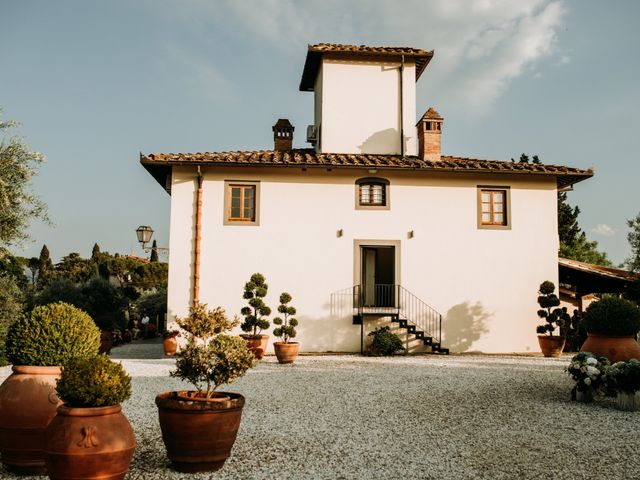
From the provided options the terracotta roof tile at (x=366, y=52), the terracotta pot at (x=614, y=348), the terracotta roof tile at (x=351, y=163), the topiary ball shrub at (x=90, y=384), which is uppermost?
the terracotta roof tile at (x=366, y=52)

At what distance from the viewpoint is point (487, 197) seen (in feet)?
53.9

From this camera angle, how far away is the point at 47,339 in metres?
4.89

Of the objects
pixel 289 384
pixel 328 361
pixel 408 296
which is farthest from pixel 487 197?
pixel 289 384

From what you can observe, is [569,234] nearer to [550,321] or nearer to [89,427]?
[550,321]

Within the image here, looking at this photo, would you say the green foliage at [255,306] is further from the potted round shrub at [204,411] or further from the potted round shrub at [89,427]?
the potted round shrub at [89,427]

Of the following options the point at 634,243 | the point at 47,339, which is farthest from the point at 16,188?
the point at 634,243

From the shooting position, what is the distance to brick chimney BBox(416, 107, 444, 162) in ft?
55.7

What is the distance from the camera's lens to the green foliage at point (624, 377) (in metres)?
7.68

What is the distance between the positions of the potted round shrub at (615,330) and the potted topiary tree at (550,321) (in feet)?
17.8

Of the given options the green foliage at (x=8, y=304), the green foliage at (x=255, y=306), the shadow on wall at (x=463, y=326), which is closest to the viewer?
the green foliage at (x=8, y=304)

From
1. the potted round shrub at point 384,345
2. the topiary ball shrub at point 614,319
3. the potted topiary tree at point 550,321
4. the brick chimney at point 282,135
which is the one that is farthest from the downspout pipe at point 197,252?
the topiary ball shrub at point 614,319

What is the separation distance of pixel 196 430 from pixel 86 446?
924 mm

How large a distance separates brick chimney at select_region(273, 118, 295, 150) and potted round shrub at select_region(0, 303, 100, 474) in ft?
45.3

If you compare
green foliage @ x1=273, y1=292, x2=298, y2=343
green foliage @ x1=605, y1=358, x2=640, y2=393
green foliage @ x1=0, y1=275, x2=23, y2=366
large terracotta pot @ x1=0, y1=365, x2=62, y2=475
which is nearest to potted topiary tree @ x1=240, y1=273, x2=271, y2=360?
green foliage @ x1=273, y1=292, x2=298, y2=343
